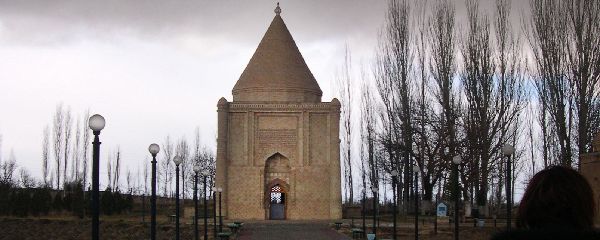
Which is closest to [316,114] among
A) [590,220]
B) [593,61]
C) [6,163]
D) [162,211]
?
[162,211]

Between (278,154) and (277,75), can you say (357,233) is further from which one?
(277,75)

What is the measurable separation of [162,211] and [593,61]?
95.8ft

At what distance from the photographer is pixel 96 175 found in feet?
29.5

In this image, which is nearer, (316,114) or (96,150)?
(96,150)

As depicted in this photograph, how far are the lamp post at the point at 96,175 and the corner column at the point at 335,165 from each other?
33.1 m

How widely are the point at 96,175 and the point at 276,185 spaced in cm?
3401

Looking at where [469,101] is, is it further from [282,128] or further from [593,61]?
[282,128]

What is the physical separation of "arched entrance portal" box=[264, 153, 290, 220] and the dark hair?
131 feet

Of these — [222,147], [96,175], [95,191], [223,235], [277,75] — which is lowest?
[223,235]

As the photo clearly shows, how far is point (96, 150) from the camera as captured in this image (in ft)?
30.3

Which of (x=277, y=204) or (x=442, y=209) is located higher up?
(x=442, y=209)

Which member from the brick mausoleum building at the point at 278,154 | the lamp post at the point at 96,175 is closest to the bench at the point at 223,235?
the lamp post at the point at 96,175

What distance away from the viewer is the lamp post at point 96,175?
902cm

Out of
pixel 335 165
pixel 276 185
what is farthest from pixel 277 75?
pixel 276 185
